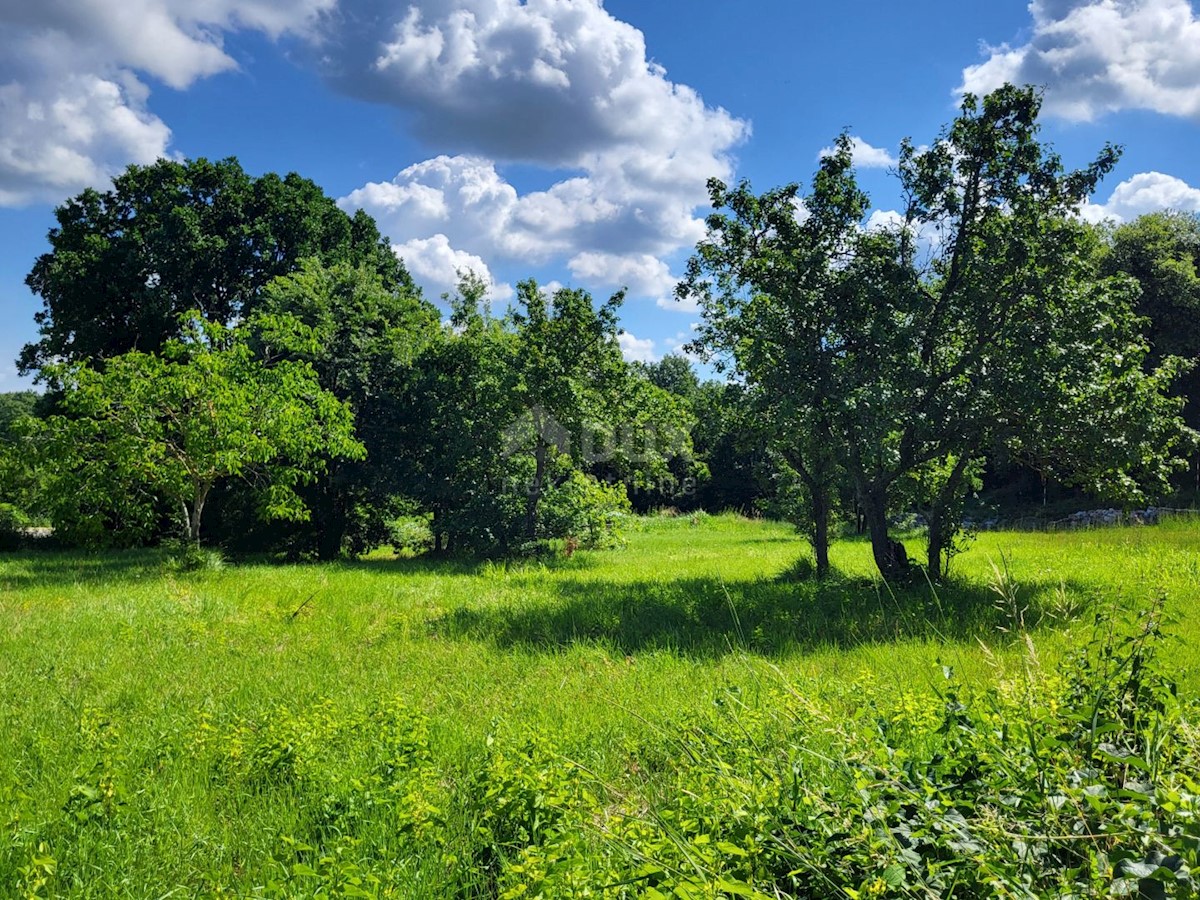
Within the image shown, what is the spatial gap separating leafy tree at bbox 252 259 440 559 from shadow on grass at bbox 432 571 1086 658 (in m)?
11.0

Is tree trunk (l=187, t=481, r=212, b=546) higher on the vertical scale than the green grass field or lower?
higher

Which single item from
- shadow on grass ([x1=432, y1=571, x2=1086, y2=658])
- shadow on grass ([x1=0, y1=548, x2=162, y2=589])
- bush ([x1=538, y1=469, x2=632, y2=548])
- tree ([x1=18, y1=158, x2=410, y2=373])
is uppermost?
tree ([x1=18, y1=158, x2=410, y2=373])

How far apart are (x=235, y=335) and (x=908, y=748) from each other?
A: 16703mm

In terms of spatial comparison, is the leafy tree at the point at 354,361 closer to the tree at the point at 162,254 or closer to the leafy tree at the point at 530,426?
the leafy tree at the point at 530,426

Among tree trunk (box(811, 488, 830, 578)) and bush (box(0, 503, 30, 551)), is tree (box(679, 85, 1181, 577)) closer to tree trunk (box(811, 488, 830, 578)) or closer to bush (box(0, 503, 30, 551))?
tree trunk (box(811, 488, 830, 578))

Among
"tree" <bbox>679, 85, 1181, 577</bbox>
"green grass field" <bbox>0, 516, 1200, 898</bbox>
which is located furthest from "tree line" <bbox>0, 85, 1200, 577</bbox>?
"green grass field" <bbox>0, 516, 1200, 898</bbox>

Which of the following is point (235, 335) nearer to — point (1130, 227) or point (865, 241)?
point (865, 241)

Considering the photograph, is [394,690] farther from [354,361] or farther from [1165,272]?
[1165,272]

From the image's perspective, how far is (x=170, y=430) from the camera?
1516 centimetres

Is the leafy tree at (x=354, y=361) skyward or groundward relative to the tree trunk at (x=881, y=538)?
skyward

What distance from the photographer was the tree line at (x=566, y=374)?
10.4m

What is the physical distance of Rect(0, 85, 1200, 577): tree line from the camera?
34.1ft

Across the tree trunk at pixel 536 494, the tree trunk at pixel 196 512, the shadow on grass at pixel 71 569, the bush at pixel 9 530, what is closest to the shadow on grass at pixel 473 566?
the tree trunk at pixel 536 494

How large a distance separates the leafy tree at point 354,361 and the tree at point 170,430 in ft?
14.8
